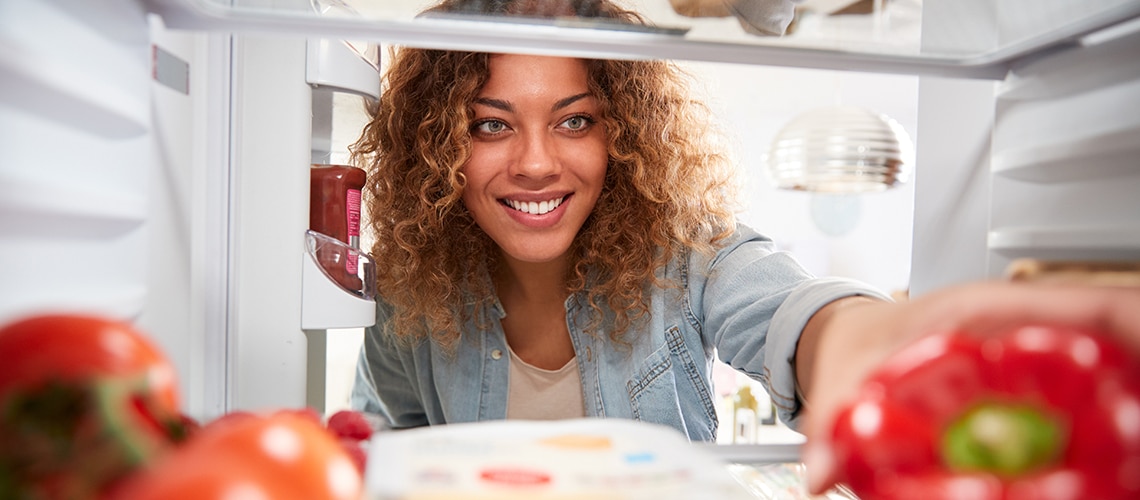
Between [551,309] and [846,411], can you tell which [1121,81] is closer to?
[846,411]

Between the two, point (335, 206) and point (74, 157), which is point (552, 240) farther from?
point (74, 157)

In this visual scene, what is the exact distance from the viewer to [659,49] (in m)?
0.74

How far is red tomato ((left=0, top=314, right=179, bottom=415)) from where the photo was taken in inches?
16.6

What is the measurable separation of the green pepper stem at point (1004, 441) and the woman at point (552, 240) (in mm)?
717

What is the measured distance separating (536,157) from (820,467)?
34.4 inches

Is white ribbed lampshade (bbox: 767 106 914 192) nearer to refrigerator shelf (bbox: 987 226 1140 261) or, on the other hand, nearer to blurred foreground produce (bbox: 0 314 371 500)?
refrigerator shelf (bbox: 987 226 1140 261)

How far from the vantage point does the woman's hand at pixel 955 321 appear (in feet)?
1.64

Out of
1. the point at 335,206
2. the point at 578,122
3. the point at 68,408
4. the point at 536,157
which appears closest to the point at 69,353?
the point at 68,408

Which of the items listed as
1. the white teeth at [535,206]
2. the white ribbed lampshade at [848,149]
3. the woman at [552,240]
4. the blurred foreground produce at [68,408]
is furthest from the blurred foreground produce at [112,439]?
the white ribbed lampshade at [848,149]

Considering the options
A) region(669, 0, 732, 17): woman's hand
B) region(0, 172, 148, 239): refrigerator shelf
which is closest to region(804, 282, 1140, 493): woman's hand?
region(669, 0, 732, 17): woman's hand

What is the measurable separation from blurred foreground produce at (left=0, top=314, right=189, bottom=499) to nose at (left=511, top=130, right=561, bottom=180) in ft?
2.94

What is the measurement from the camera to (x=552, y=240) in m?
1.41

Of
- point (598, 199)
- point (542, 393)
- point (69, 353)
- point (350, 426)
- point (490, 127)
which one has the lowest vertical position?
point (542, 393)

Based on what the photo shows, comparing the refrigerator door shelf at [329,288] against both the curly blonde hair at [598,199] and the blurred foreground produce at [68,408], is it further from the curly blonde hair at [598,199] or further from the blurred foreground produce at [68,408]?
the blurred foreground produce at [68,408]
